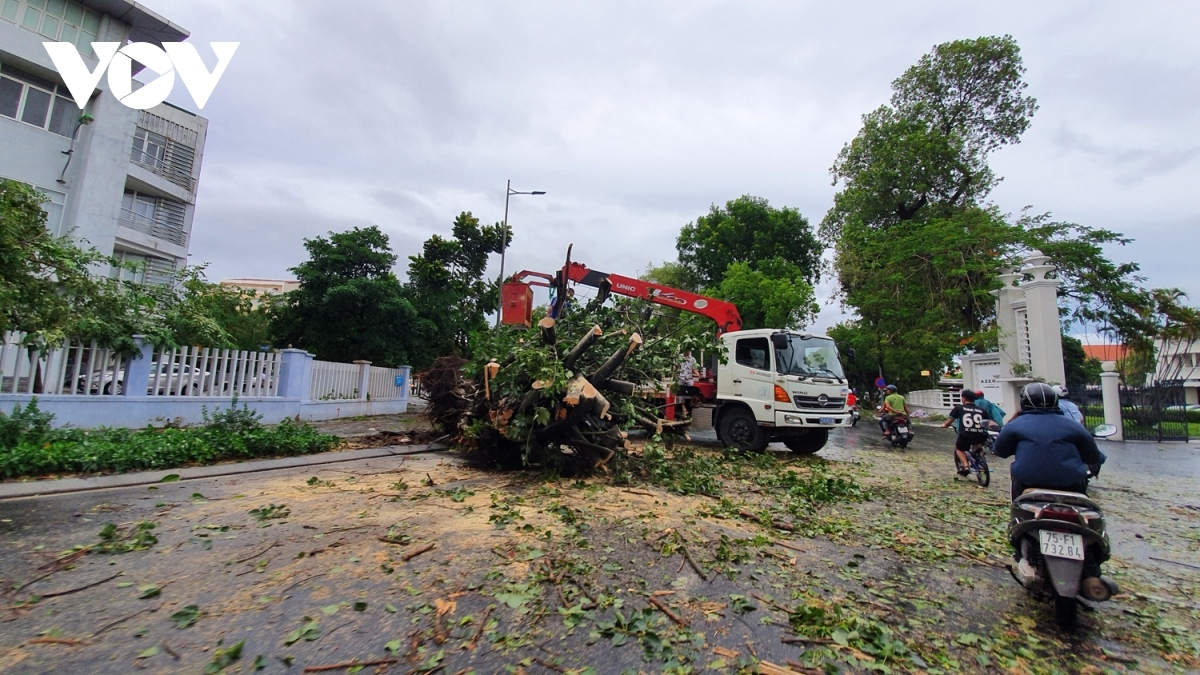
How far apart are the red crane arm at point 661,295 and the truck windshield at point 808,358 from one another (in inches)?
82.8

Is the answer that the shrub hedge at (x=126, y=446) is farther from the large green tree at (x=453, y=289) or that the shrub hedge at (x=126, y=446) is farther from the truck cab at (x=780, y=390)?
the large green tree at (x=453, y=289)

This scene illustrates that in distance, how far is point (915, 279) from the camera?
69.2 ft

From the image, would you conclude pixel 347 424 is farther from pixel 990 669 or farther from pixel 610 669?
pixel 990 669

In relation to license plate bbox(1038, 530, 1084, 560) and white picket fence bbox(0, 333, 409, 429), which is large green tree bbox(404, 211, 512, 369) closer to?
white picket fence bbox(0, 333, 409, 429)

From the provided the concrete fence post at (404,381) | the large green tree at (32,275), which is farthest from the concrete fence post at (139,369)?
the concrete fence post at (404,381)

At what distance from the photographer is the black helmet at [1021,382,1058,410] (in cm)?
385

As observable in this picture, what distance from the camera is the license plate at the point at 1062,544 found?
3.04 m

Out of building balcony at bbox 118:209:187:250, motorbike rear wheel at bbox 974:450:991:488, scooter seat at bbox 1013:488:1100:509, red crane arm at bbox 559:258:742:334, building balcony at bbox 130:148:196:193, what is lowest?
motorbike rear wheel at bbox 974:450:991:488

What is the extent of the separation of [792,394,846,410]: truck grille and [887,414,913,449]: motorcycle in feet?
10.3

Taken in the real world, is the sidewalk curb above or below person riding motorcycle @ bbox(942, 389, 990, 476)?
below

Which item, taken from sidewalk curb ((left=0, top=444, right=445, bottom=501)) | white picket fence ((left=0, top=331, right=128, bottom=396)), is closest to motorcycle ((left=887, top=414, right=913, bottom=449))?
sidewalk curb ((left=0, top=444, right=445, bottom=501))

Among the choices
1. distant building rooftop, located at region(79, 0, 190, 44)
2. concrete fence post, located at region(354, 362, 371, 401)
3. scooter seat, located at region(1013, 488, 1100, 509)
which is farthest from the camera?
distant building rooftop, located at region(79, 0, 190, 44)

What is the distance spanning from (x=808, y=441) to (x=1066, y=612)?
7.65m

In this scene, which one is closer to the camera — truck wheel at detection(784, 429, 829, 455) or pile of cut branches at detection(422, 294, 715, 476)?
pile of cut branches at detection(422, 294, 715, 476)
